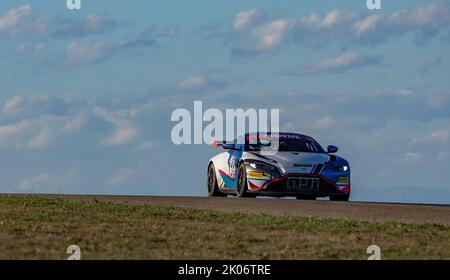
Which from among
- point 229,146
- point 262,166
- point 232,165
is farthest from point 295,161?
point 229,146

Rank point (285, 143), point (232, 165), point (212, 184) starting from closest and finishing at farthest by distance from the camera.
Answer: point (232, 165) → point (285, 143) → point (212, 184)

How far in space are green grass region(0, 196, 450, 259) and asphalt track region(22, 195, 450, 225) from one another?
1770mm

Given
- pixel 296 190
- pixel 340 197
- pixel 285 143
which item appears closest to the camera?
pixel 296 190

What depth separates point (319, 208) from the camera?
23.2 metres

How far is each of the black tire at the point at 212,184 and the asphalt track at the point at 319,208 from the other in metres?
1.11

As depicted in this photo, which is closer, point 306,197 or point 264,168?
point 264,168

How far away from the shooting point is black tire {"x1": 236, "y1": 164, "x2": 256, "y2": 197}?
26.4 metres

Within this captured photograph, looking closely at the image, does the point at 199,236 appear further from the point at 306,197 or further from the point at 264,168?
the point at 306,197

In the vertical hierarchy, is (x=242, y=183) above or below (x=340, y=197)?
above

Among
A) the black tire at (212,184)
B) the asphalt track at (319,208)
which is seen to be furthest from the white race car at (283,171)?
the black tire at (212,184)

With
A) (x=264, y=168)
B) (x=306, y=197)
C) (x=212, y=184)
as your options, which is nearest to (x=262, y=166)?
(x=264, y=168)

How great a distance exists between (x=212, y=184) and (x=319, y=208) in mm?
5900

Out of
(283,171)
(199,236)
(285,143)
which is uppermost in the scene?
(285,143)
